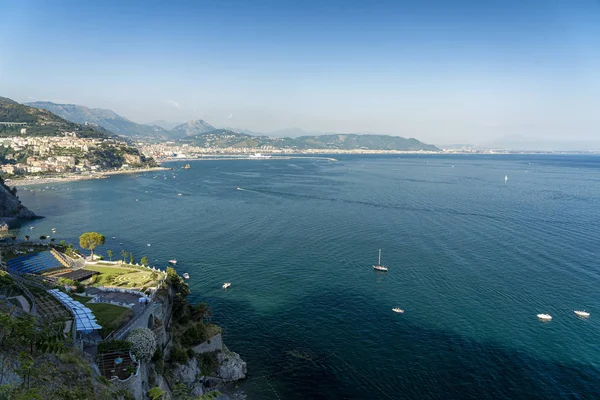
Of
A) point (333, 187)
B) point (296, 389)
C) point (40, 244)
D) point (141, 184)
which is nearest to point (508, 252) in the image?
point (296, 389)

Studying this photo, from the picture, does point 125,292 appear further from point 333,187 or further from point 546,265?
point 333,187

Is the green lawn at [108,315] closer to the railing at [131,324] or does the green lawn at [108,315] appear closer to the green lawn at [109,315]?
the green lawn at [109,315]

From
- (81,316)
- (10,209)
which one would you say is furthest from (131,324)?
(10,209)

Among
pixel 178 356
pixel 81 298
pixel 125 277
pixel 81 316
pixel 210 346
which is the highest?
pixel 81 316

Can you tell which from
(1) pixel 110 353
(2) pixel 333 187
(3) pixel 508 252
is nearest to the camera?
(1) pixel 110 353

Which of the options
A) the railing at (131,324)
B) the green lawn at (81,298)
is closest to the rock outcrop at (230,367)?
the railing at (131,324)

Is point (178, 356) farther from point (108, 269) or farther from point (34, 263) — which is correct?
point (34, 263)
